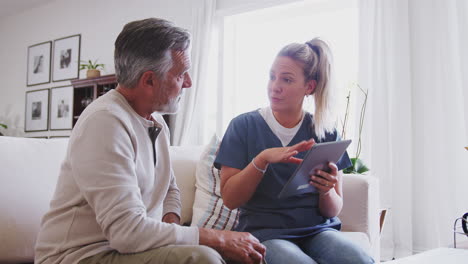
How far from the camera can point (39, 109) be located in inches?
238

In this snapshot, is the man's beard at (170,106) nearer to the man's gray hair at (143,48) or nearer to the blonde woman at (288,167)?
the man's gray hair at (143,48)

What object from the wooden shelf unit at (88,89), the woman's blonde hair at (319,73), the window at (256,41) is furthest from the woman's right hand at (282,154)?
the wooden shelf unit at (88,89)

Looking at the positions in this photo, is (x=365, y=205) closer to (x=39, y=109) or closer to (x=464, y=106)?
(x=464, y=106)

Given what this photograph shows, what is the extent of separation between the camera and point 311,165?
1.21 meters

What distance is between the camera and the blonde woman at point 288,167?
1.25 meters

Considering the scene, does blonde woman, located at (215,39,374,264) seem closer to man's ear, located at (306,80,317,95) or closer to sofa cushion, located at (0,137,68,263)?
man's ear, located at (306,80,317,95)

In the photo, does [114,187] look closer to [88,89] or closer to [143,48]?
[143,48]

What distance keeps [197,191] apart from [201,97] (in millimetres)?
2294

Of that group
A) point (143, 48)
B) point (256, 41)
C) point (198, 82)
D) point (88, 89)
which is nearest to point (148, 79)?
point (143, 48)

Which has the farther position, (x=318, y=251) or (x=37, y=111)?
(x=37, y=111)

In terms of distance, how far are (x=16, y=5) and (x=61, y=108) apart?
1.92 meters

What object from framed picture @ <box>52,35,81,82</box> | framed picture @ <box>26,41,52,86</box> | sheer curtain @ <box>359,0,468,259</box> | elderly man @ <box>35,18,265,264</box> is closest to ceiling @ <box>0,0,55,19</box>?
framed picture @ <box>26,41,52,86</box>

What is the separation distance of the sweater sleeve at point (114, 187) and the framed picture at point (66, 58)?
5.11 m

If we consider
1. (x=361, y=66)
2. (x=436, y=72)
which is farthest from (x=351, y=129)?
(x=436, y=72)
